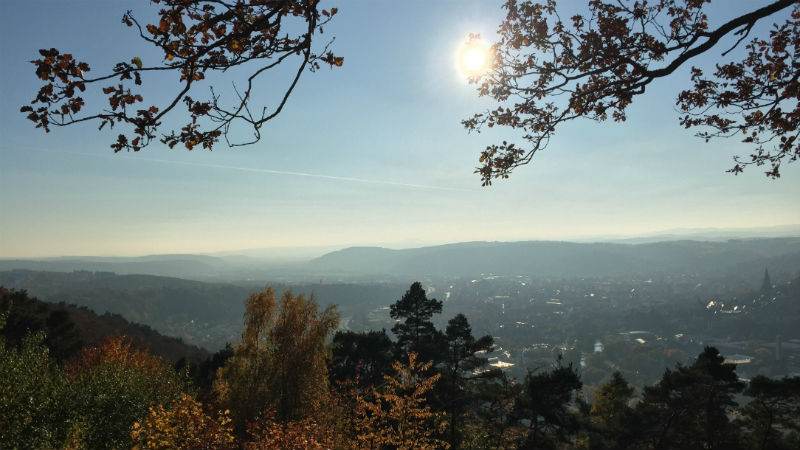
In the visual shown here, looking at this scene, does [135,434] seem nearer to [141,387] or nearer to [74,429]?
[74,429]

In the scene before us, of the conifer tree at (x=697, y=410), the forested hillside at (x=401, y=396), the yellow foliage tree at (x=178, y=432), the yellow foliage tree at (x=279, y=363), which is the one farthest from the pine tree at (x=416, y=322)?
the yellow foliage tree at (x=178, y=432)

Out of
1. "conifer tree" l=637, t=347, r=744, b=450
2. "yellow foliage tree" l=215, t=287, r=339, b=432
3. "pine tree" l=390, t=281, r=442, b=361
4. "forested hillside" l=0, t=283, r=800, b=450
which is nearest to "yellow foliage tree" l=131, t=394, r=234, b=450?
"forested hillside" l=0, t=283, r=800, b=450

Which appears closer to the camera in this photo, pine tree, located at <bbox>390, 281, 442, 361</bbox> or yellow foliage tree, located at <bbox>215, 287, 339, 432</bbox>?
yellow foliage tree, located at <bbox>215, 287, 339, 432</bbox>

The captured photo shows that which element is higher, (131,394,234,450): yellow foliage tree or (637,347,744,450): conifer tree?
(131,394,234,450): yellow foliage tree

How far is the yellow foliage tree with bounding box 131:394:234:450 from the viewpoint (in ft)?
29.9

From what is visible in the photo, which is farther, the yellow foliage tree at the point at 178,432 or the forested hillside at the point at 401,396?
the forested hillside at the point at 401,396

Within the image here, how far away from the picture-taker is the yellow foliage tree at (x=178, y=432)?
29.9ft

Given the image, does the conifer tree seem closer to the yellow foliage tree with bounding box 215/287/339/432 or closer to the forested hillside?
the forested hillside

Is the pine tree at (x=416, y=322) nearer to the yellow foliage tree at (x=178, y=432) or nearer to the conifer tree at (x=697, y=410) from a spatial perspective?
the conifer tree at (x=697, y=410)

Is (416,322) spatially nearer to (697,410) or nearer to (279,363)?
(279,363)

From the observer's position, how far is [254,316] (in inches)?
766

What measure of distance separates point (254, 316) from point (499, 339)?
130 m

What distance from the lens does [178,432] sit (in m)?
9.98

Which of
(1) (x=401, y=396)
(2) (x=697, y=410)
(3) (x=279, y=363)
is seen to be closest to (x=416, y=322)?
(1) (x=401, y=396)
